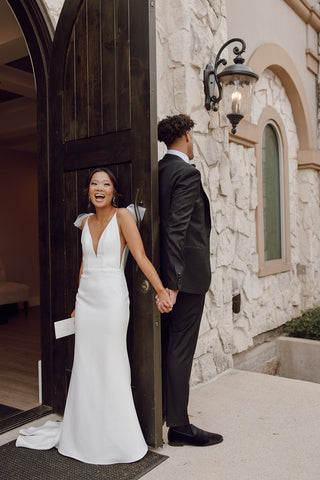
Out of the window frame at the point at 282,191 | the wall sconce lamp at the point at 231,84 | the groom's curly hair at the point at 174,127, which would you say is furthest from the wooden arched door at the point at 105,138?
the window frame at the point at 282,191

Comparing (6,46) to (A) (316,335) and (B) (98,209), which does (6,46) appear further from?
(A) (316,335)

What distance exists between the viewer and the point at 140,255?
8.71 feet

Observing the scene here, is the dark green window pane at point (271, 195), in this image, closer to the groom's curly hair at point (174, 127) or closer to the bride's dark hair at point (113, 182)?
the groom's curly hair at point (174, 127)

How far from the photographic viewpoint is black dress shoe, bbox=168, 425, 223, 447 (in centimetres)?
287

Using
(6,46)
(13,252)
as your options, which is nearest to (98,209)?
(6,46)

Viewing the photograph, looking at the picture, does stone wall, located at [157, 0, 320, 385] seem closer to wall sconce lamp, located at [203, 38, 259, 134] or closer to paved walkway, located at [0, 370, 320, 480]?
wall sconce lamp, located at [203, 38, 259, 134]

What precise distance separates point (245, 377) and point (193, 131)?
7.45 ft

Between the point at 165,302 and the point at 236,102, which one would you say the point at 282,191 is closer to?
the point at 236,102

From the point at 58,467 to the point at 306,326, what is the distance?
14.3 feet

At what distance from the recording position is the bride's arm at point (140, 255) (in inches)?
104

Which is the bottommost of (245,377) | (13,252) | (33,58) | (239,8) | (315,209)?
(245,377)

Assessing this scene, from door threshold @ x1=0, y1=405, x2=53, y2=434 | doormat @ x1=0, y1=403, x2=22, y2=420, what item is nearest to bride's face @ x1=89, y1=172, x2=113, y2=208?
door threshold @ x1=0, y1=405, x2=53, y2=434

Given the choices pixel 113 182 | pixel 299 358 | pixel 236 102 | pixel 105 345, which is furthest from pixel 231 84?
pixel 299 358

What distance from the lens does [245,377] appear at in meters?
4.27
